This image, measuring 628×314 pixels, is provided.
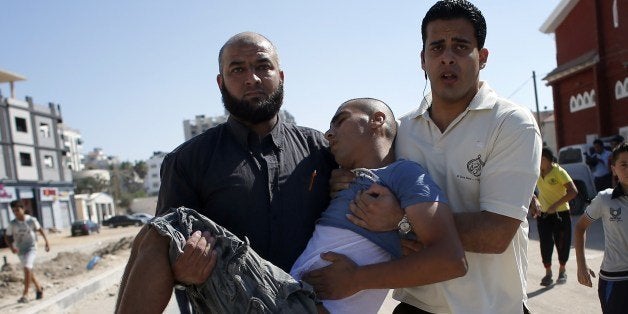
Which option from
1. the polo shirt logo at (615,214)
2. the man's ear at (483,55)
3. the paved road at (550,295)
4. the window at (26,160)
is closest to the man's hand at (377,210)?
the man's ear at (483,55)

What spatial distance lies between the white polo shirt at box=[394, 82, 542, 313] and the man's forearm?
0.04 meters

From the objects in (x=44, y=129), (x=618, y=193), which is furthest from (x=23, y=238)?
(x=44, y=129)

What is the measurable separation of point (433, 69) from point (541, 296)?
5254mm

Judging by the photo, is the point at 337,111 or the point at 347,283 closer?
the point at 347,283

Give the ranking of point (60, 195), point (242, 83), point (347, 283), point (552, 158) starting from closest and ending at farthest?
point (347, 283), point (242, 83), point (552, 158), point (60, 195)

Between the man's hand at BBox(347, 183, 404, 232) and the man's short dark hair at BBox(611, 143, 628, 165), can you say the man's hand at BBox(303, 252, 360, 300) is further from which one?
the man's short dark hair at BBox(611, 143, 628, 165)

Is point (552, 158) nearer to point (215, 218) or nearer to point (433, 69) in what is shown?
point (433, 69)

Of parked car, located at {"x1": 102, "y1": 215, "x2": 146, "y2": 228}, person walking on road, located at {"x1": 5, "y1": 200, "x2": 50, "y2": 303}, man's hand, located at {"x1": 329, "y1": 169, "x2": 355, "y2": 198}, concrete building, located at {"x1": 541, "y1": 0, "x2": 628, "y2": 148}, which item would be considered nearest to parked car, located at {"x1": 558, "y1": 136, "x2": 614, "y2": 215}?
concrete building, located at {"x1": 541, "y1": 0, "x2": 628, "y2": 148}

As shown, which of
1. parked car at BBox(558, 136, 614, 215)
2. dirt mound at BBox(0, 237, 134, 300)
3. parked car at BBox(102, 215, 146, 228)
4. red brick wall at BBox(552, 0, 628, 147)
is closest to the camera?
dirt mound at BBox(0, 237, 134, 300)

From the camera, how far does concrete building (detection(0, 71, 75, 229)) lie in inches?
1738

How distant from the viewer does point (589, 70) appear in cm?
2188

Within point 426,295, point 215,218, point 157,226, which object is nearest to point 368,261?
point 426,295

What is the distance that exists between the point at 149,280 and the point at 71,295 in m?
8.45

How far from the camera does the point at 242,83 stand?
258 cm
